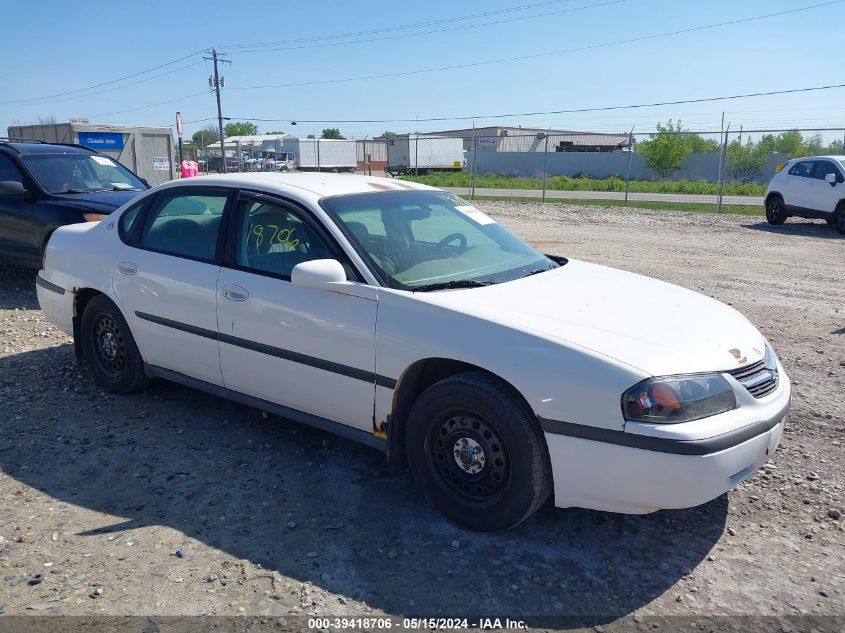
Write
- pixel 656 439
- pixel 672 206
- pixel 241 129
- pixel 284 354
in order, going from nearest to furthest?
pixel 656 439
pixel 284 354
pixel 672 206
pixel 241 129

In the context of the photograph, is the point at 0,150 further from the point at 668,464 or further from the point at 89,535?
the point at 668,464

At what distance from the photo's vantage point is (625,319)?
3.57 m

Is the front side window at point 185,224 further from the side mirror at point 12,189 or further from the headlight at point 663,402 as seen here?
the side mirror at point 12,189

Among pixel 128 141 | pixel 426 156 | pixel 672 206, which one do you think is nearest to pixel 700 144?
pixel 426 156

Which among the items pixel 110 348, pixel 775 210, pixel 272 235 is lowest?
pixel 775 210

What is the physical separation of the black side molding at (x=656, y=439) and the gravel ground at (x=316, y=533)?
622 millimetres

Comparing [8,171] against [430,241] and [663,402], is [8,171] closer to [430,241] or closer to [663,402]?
[430,241]

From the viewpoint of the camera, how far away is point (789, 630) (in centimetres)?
289

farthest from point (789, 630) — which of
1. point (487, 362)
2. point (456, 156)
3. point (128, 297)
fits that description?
point (456, 156)

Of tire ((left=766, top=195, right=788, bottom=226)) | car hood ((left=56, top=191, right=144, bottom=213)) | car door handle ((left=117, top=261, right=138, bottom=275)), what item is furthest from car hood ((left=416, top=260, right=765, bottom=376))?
tire ((left=766, top=195, right=788, bottom=226))

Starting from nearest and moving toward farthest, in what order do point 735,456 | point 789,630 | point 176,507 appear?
point 789,630 → point 735,456 → point 176,507

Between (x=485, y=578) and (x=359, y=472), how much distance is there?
1237 mm

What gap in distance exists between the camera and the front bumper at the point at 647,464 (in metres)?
3.05

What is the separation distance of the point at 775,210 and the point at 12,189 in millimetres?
15427
